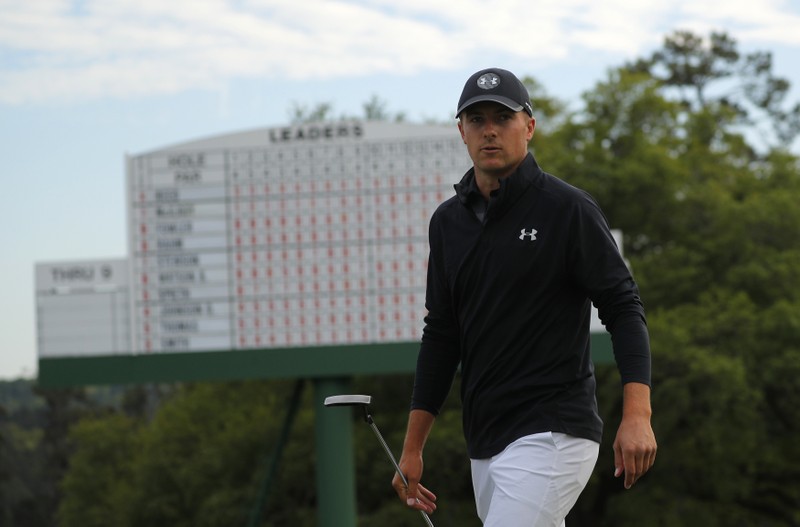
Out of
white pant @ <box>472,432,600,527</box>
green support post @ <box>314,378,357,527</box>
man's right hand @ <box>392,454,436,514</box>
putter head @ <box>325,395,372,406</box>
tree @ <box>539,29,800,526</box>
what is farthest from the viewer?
tree @ <box>539,29,800,526</box>

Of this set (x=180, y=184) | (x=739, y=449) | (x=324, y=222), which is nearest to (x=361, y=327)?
(x=324, y=222)

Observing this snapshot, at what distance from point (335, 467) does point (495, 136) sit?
1323 cm

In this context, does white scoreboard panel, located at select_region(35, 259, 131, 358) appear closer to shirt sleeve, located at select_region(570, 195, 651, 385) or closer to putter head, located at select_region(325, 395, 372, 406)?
putter head, located at select_region(325, 395, 372, 406)

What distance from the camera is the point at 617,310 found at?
149 inches

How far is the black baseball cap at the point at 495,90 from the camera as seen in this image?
383cm

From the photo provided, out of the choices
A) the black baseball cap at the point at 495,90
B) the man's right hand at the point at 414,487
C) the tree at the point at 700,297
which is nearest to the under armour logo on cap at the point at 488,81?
the black baseball cap at the point at 495,90

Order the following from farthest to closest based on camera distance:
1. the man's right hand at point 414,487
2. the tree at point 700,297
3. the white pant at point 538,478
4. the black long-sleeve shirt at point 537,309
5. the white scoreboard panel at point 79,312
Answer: the tree at point 700,297 < the white scoreboard panel at point 79,312 < the man's right hand at point 414,487 < the black long-sleeve shirt at point 537,309 < the white pant at point 538,478

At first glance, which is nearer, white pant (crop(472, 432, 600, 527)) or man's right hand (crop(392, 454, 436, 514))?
white pant (crop(472, 432, 600, 527))

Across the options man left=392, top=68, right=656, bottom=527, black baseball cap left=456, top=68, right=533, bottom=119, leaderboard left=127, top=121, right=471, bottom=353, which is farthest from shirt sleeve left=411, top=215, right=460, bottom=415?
leaderboard left=127, top=121, right=471, bottom=353

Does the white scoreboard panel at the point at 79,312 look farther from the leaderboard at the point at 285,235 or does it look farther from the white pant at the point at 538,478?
the white pant at the point at 538,478

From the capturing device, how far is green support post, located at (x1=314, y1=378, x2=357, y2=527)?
1662cm

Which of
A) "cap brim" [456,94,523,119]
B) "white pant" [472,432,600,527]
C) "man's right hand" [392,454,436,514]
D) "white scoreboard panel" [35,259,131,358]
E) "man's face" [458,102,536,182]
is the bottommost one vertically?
"white scoreboard panel" [35,259,131,358]

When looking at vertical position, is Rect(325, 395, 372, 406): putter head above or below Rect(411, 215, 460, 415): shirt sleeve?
below

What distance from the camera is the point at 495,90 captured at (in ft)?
12.6
